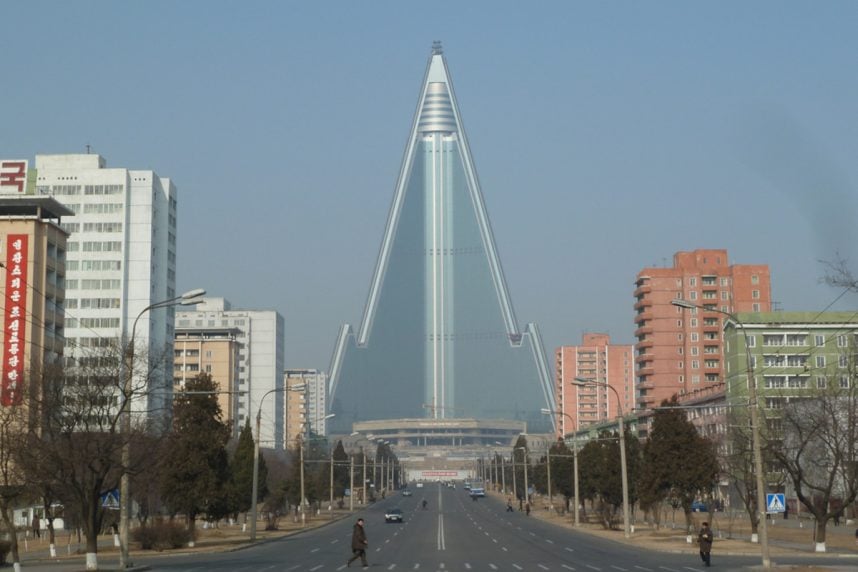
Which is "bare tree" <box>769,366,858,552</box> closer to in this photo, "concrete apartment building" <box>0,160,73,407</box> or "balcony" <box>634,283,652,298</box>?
"concrete apartment building" <box>0,160,73,407</box>

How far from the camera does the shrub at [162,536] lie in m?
65.0

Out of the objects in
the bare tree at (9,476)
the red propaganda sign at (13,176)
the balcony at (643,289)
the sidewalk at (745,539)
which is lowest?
the sidewalk at (745,539)

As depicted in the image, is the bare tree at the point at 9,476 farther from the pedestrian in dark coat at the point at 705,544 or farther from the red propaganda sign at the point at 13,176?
the red propaganda sign at the point at 13,176

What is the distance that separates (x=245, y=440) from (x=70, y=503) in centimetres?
2800

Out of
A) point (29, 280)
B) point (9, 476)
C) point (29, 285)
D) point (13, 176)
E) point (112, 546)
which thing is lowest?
point (112, 546)

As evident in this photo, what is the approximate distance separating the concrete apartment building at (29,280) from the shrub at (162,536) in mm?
48032

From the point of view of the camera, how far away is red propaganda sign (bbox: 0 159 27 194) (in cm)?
12431

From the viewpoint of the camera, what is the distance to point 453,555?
59250 millimetres

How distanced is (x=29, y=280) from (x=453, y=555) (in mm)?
70932

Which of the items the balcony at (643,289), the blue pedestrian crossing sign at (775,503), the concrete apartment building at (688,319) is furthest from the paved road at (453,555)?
the balcony at (643,289)

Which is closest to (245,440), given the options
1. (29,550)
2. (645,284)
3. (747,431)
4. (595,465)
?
(29,550)

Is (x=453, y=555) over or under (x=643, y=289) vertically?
under

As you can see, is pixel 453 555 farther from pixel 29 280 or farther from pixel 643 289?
pixel 643 289

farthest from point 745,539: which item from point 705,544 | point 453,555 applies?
point 705,544
